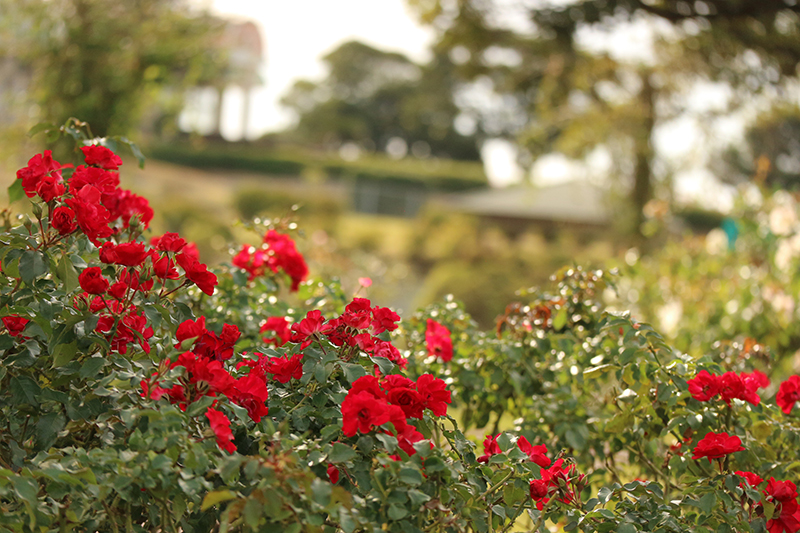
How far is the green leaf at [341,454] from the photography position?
3.08 feet

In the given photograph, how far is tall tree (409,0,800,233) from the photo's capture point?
6508 mm

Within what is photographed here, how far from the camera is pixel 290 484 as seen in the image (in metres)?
0.87

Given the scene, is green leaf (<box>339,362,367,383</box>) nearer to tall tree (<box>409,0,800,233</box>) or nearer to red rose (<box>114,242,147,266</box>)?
red rose (<box>114,242,147,266</box>)

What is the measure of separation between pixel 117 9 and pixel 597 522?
17.1 ft

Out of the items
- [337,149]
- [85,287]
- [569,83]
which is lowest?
[337,149]

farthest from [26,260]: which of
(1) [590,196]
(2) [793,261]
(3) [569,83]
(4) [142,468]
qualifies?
(1) [590,196]

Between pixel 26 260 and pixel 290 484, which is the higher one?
pixel 26 260

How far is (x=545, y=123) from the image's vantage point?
11.3 metres

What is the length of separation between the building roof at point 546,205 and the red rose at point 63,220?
16.0m

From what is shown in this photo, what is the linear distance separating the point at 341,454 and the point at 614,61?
399 inches

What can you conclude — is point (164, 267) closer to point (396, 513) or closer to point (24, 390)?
point (24, 390)

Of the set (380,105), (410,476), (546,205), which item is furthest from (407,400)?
Result: (380,105)

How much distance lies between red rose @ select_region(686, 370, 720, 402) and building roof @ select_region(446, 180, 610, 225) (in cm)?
1544

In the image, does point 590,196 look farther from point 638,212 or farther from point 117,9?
point 117,9
